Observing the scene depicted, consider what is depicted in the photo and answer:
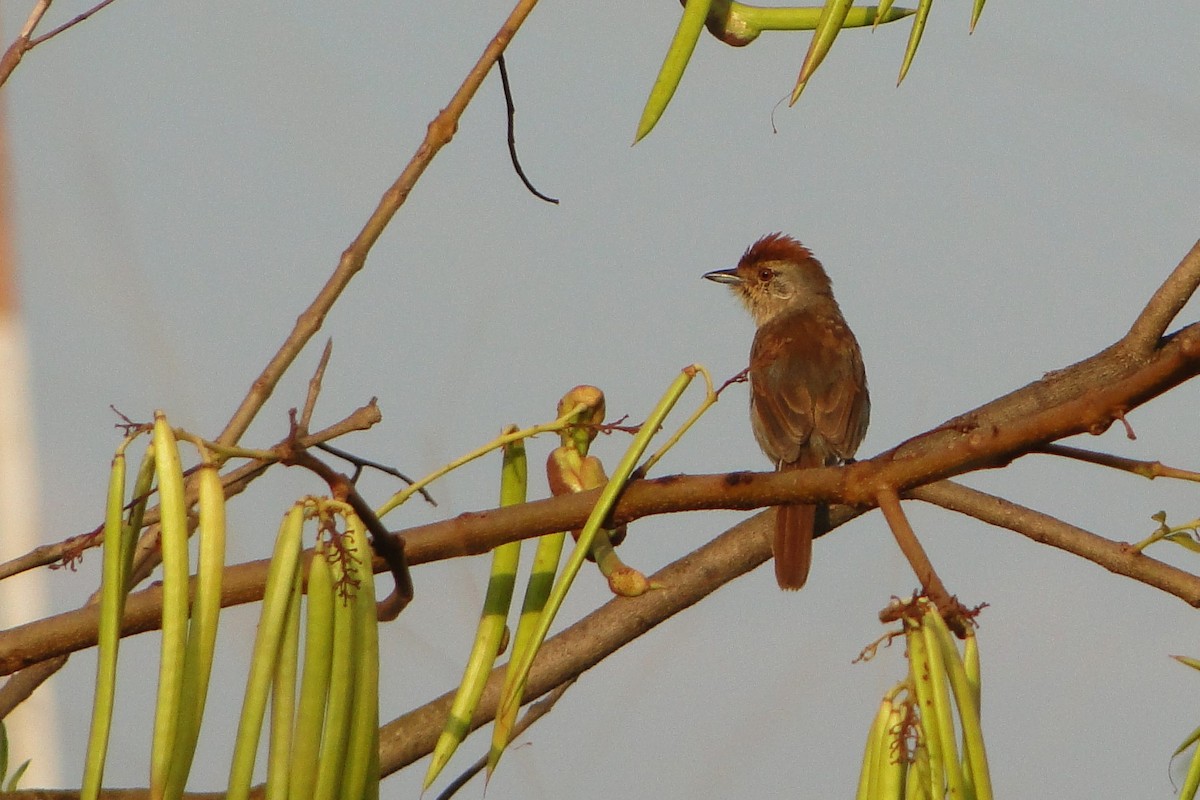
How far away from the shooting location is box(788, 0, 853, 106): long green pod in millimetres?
1906

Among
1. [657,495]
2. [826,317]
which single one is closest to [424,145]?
[657,495]

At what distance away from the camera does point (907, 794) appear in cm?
160

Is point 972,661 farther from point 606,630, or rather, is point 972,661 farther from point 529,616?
point 606,630

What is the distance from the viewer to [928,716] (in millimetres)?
1572

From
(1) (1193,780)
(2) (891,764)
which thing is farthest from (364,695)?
(1) (1193,780)

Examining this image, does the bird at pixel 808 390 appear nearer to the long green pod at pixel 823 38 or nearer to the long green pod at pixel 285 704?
the long green pod at pixel 823 38

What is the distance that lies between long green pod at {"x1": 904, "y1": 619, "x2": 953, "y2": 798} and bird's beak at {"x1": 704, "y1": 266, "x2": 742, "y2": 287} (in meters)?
6.06

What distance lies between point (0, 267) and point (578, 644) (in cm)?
205

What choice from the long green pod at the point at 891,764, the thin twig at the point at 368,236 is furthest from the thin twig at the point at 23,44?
the long green pod at the point at 891,764

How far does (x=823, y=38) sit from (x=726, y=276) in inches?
227

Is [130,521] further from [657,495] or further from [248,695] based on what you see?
[657,495]

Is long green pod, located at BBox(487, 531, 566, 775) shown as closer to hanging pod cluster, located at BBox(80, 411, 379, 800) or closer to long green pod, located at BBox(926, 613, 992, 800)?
hanging pod cluster, located at BBox(80, 411, 379, 800)

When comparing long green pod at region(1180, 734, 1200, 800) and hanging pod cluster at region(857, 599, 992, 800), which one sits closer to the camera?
hanging pod cluster at region(857, 599, 992, 800)

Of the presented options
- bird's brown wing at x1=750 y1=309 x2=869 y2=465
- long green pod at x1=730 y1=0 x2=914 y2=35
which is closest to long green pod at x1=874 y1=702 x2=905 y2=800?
long green pod at x1=730 y1=0 x2=914 y2=35
